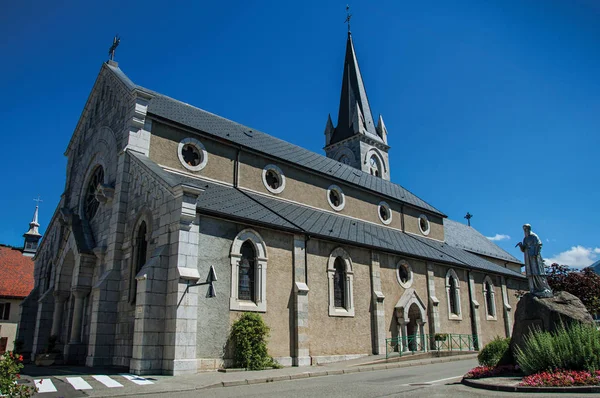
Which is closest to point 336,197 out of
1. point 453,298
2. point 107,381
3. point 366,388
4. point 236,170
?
point 236,170

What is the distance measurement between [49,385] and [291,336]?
29.1 ft

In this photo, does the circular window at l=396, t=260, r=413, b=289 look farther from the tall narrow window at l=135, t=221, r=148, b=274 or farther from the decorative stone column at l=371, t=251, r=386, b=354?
the tall narrow window at l=135, t=221, r=148, b=274

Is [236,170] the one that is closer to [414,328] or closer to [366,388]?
[414,328]

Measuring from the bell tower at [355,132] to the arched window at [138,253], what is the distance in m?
30.2

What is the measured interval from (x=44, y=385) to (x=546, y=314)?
43.6 ft

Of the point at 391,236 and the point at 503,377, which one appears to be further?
the point at 391,236

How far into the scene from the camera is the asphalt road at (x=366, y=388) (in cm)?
1005

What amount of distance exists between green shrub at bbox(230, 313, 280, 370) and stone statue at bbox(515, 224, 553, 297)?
9.17 metres

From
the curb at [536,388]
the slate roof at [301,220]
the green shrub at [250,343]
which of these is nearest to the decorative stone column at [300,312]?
the slate roof at [301,220]

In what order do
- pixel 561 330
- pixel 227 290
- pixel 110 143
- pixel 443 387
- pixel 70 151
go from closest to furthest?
pixel 443 387 < pixel 561 330 < pixel 227 290 < pixel 110 143 < pixel 70 151

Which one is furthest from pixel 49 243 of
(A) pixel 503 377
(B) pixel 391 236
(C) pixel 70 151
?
(A) pixel 503 377

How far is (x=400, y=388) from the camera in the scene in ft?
36.7

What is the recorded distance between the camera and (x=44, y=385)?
39.5ft

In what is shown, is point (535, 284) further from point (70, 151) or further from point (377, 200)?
point (70, 151)
